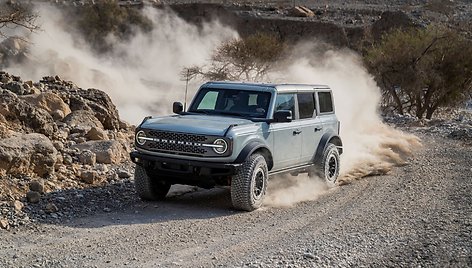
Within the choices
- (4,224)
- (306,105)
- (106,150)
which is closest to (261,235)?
(4,224)

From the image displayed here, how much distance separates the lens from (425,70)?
3344cm

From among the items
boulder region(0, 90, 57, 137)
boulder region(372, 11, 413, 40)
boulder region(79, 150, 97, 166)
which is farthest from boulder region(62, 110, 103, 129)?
boulder region(372, 11, 413, 40)

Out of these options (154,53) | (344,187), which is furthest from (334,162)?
(154,53)

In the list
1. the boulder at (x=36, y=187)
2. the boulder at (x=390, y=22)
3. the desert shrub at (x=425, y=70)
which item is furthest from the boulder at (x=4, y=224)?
the boulder at (x=390, y=22)

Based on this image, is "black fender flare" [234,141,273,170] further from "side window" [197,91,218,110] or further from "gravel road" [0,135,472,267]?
"side window" [197,91,218,110]

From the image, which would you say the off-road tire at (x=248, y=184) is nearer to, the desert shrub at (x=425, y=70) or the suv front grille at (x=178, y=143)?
the suv front grille at (x=178, y=143)

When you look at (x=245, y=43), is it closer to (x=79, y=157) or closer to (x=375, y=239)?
(x=79, y=157)

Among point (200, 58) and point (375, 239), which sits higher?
point (200, 58)

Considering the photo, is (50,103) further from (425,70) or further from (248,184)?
(425,70)

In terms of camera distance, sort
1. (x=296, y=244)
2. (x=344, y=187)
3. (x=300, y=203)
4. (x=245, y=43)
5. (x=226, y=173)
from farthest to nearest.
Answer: (x=245, y=43) < (x=344, y=187) < (x=300, y=203) < (x=226, y=173) < (x=296, y=244)

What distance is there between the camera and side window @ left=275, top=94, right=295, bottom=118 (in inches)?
451

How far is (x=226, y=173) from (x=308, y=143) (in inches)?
104

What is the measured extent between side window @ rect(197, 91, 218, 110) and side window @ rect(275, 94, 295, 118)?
3.51 ft

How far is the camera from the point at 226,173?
1002 centimetres
